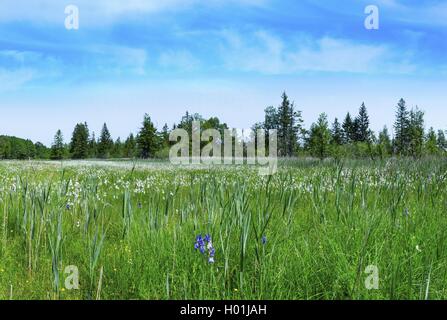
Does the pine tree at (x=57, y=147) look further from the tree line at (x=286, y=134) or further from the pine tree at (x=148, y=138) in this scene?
the pine tree at (x=148, y=138)

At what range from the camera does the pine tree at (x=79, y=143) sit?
81812 mm

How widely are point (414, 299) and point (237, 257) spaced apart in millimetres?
1292

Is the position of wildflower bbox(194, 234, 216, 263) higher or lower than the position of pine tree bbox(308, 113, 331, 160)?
lower

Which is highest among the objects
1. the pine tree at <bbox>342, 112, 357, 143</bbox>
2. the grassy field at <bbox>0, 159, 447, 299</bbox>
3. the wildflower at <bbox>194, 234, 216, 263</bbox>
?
the pine tree at <bbox>342, 112, 357, 143</bbox>

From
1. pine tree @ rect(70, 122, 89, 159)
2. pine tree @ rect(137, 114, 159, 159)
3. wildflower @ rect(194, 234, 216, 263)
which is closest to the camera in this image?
wildflower @ rect(194, 234, 216, 263)

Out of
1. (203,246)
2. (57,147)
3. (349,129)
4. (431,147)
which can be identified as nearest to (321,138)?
(431,147)

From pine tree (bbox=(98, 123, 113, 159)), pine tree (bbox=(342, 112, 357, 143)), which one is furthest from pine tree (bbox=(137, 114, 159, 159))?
pine tree (bbox=(342, 112, 357, 143))

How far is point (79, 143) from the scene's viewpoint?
82188 mm

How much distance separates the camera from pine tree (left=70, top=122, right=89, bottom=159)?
81.8 m

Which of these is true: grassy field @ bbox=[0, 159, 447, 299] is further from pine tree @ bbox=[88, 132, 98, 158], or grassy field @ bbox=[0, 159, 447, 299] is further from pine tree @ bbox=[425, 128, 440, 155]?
pine tree @ bbox=[88, 132, 98, 158]

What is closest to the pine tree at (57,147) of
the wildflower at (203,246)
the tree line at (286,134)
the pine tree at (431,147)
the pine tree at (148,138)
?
the tree line at (286,134)

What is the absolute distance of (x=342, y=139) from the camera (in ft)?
249

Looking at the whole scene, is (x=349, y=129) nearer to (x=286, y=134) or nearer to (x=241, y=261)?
(x=286, y=134)
